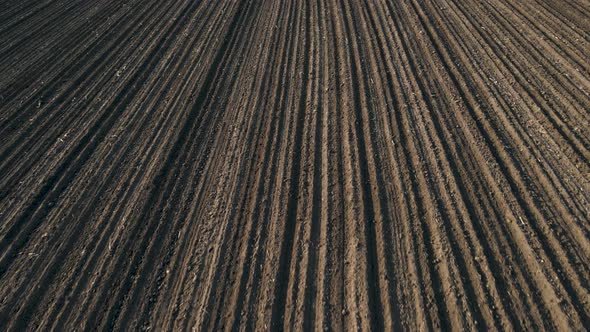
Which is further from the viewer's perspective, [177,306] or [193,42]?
[193,42]

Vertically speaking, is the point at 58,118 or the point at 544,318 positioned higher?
the point at 58,118

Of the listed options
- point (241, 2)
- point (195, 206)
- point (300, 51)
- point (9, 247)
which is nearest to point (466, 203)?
point (195, 206)

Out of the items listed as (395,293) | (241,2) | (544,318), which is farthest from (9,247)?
(241,2)

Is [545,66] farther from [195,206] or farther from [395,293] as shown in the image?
[195,206]

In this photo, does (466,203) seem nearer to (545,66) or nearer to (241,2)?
(545,66)

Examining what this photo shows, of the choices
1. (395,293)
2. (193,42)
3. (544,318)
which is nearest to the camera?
(544,318)

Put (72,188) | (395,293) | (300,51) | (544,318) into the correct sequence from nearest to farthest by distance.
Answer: (544,318) < (395,293) < (72,188) < (300,51)
